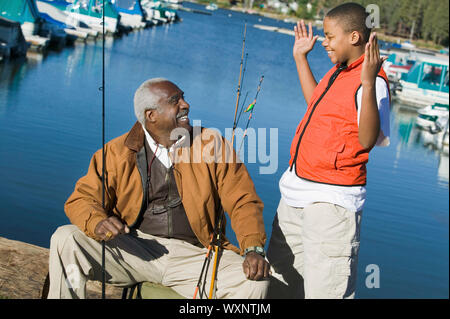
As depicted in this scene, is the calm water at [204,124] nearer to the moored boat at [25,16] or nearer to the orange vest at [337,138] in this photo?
the moored boat at [25,16]

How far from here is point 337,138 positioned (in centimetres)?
276

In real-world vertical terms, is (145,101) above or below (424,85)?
above

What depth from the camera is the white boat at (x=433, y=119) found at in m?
23.5

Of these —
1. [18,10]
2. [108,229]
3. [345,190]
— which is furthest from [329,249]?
[18,10]

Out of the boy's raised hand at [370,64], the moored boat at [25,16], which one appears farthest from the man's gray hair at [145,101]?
the moored boat at [25,16]

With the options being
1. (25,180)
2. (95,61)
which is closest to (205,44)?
(95,61)

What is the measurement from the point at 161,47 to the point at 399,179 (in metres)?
23.5

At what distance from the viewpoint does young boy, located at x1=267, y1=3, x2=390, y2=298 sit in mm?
2727

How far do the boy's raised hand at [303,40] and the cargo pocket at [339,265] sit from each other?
1.14 meters

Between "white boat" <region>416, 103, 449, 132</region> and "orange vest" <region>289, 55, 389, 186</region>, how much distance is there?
21.9 meters

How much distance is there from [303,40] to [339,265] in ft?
4.32

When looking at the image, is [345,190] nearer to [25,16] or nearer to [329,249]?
[329,249]

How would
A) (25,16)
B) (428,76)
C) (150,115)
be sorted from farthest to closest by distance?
(428,76), (25,16), (150,115)

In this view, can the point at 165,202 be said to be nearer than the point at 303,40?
Yes
